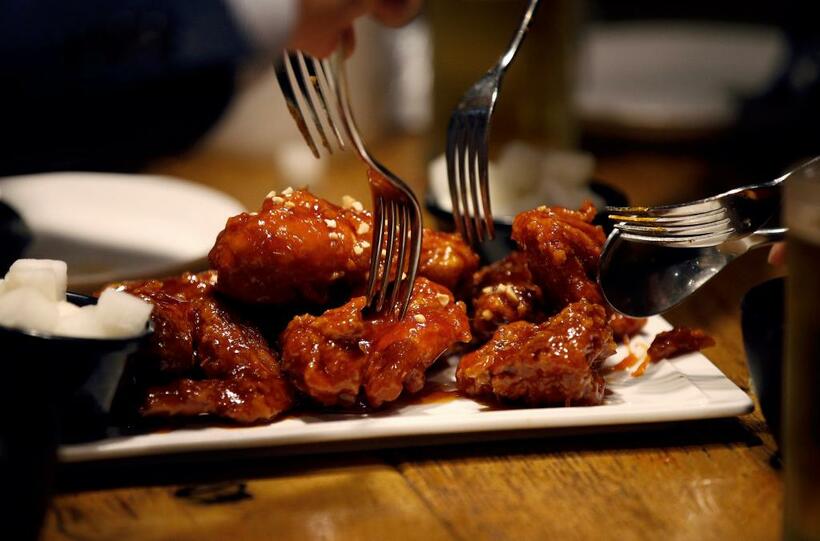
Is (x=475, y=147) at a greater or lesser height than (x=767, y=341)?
greater

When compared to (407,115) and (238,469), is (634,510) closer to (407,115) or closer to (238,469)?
(238,469)

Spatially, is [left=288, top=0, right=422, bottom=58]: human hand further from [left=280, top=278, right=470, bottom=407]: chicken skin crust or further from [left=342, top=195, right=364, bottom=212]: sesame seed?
[left=280, top=278, right=470, bottom=407]: chicken skin crust

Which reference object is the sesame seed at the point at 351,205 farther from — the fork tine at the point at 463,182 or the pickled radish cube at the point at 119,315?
the pickled radish cube at the point at 119,315

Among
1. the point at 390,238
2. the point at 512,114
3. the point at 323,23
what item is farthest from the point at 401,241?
the point at 512,114

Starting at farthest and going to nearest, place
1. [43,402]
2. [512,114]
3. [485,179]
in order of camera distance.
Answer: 1. [512,114]
2. [485,179]
3. [43,402]

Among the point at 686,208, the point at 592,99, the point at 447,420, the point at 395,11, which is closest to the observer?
the point at 447,420

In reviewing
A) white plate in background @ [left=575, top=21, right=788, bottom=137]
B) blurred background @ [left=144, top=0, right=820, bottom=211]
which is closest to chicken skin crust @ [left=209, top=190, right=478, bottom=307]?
blurred background @ [left=144, top=0, right=820, bottom=211]

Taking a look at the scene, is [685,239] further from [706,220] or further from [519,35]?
[519,35]

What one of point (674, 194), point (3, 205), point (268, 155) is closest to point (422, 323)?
point (3, 205)
